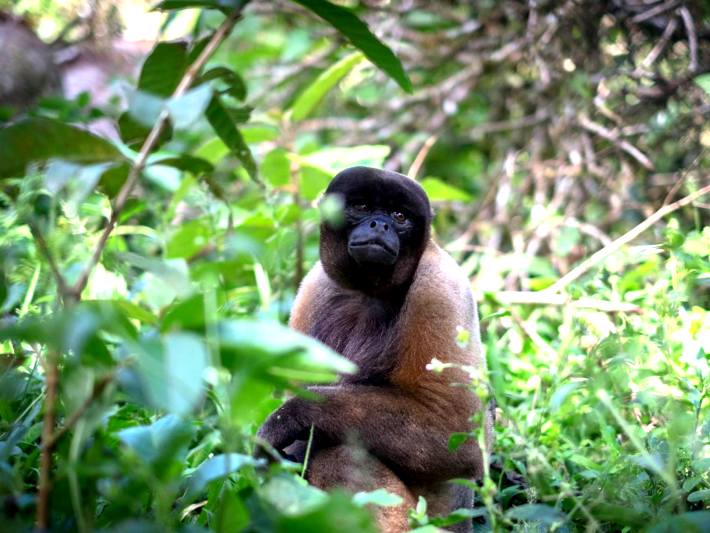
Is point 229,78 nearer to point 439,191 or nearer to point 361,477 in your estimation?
point 361,477

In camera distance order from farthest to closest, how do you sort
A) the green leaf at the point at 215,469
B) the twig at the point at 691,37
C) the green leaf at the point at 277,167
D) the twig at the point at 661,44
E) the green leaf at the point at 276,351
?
1. the twig at the point at 661,44
2. the twig at the point at 691,37
3. the green leaf at the point at 277,167
4. the green leaf at the point at 215,469
5. the green leaf at the point at 276,351

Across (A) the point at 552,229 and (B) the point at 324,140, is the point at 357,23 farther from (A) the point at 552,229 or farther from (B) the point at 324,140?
(B) the point at 324,140

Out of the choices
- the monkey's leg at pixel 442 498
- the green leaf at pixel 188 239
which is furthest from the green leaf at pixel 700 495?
the green leaf at pixel 188 239

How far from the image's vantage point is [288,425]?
3482 mm

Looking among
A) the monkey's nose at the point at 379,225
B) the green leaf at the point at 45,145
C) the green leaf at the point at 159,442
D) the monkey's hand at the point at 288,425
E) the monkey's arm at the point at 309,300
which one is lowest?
the monkey's hand at the point at 288,425

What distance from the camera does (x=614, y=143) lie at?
238 inches

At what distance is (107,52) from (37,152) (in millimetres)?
5961

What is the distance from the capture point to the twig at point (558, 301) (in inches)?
178

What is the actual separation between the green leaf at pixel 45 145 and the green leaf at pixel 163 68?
0.77 metres

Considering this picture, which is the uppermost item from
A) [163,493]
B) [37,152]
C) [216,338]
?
[37,152]

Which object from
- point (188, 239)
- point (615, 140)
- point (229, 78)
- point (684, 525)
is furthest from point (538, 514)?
point (615, 140)

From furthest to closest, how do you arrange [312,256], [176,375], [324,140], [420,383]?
1. [324,140]
2. [312,256]
3. [420,383]
4. [176,375]

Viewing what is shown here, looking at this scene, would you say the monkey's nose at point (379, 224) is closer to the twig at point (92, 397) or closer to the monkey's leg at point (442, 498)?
the monkey's leg at point (442, 498)

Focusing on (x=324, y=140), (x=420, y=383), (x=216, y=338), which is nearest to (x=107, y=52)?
(x=324, y=140)
